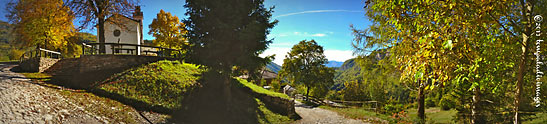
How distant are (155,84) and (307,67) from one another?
17.4 m

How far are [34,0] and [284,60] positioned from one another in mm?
25848

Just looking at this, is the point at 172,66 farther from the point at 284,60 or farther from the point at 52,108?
the point at 284,60

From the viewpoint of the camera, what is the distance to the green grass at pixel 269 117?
11868mm

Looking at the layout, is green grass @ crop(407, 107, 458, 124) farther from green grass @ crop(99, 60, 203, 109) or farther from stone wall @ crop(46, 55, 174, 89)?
stone wall @ crop(46, 55, 174, 89)

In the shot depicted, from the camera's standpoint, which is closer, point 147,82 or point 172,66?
point 147,82

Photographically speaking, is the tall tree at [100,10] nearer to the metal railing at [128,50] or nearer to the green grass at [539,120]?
the metal railing at [128,50]

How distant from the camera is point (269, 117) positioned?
40.6ft

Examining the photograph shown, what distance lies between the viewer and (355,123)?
12523mm

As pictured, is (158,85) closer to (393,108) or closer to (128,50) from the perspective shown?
(128,50)

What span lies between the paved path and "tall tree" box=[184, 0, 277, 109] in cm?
537

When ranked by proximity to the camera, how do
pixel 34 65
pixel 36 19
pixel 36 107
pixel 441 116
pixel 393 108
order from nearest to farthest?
pixel 36 107
pixel 393 108
pixel 34 65
pixel 441 116
pixel 36 19

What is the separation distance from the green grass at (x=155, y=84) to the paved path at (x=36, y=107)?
240cm

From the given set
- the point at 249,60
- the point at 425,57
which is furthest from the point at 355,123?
the point at 425,57

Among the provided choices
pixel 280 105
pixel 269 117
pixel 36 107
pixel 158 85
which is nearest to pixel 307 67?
pixel 280 105
